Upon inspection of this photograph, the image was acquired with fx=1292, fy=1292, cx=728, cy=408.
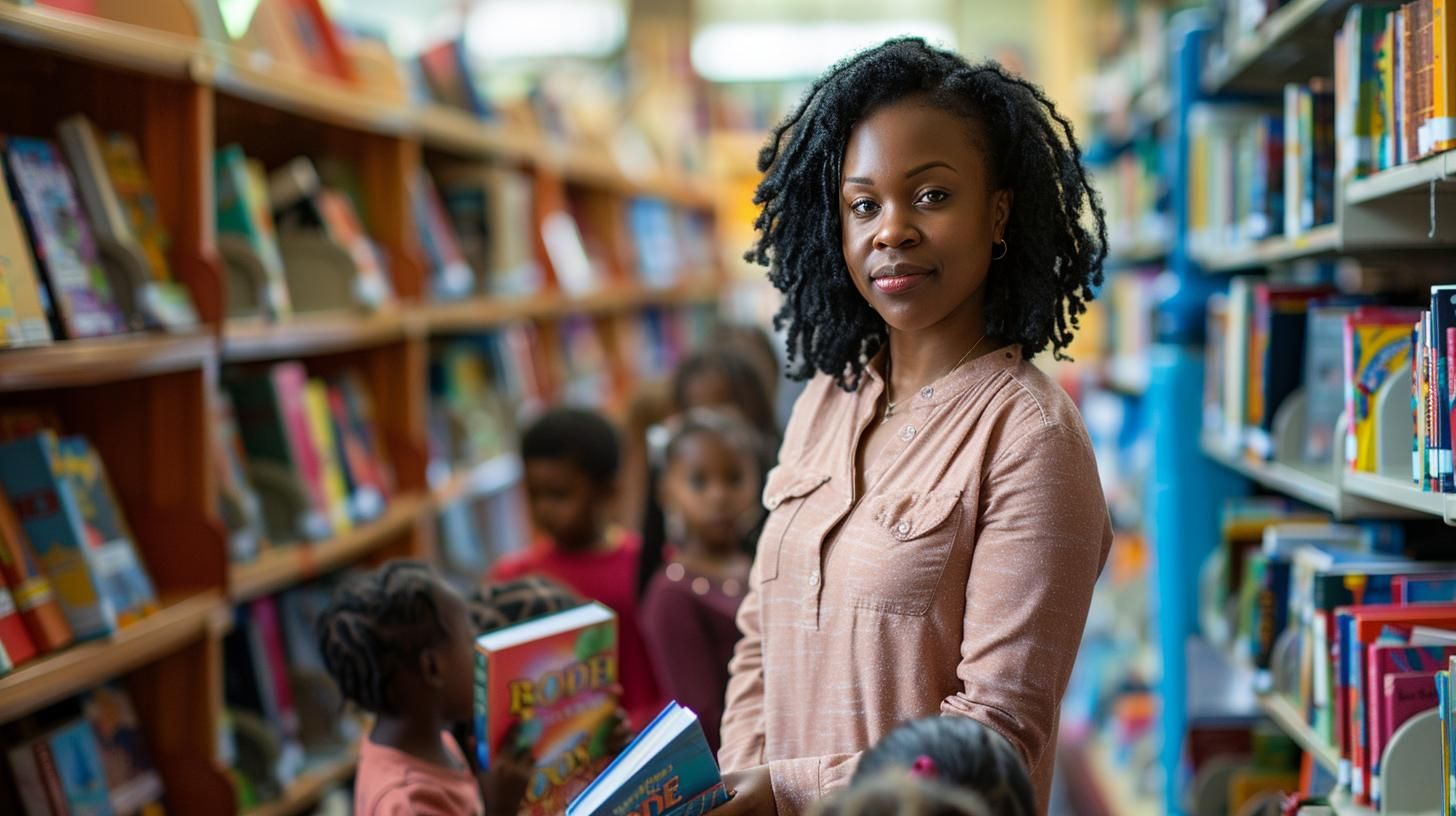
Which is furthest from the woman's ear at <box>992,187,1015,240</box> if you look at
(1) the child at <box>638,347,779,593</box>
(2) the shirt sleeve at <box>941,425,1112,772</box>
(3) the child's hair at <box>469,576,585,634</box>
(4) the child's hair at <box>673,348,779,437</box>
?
(4) the child's hair at <box>673,348,779,437</box>

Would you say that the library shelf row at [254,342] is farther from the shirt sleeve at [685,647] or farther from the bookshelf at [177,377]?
the shirt sleeve at [685,647]

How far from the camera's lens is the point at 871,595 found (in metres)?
1.32

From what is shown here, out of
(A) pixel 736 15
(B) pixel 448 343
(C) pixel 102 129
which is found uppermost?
(A) pixel 736 15

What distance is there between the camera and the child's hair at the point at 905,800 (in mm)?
936

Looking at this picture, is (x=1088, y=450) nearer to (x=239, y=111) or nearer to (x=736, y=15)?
(x=239, y=111)

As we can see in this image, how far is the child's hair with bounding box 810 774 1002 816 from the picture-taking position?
0.94 metres

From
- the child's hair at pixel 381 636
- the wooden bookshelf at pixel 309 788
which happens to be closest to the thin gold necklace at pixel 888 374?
the child's hair at pixel 381 636

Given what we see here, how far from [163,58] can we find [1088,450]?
1.58 meters

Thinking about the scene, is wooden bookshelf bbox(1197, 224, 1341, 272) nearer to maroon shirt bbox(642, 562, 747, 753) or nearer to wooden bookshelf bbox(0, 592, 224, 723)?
maroon shirt bbox(642, 562, 747, 753)

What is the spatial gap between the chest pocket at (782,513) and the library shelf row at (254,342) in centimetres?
103

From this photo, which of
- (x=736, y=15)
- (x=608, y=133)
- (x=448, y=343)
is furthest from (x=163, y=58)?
(x=736, y=15)

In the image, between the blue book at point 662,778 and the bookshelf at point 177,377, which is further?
the bookshelf at point 177,377

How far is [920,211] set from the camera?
132cm

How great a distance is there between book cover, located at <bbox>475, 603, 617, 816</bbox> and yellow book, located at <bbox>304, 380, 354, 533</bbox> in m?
1.32
